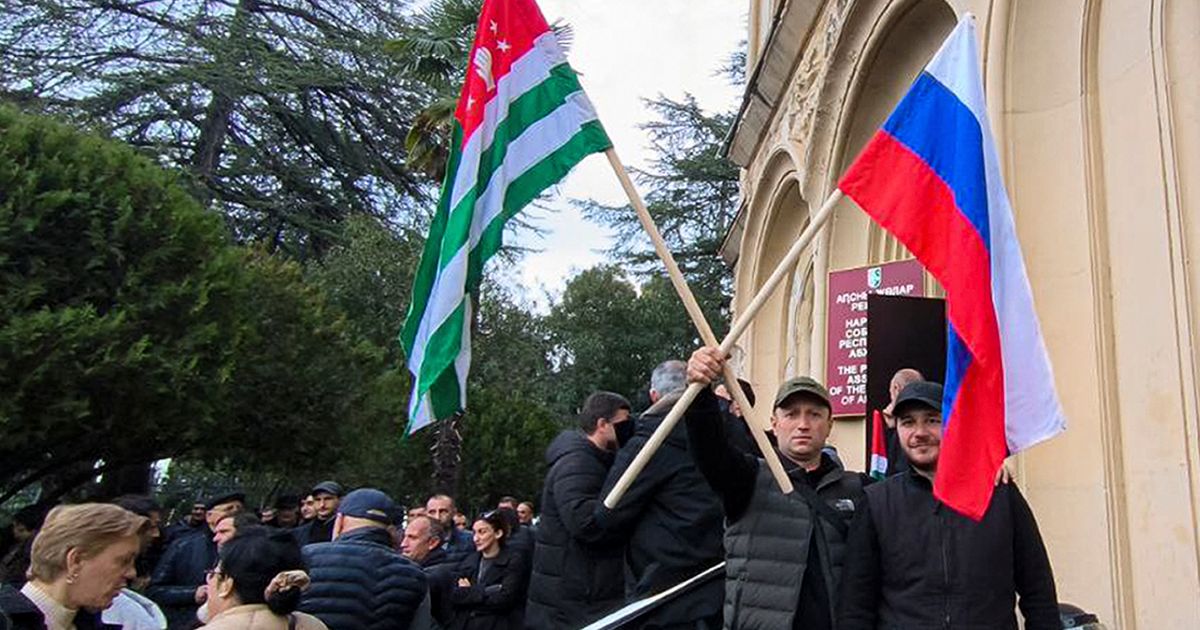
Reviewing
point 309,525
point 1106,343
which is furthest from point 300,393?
point 1106,343

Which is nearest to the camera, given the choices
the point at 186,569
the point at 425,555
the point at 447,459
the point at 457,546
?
the point at 425,555

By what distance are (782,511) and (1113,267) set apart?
3834 millimetres

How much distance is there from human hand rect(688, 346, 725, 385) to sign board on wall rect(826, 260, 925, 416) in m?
6.39

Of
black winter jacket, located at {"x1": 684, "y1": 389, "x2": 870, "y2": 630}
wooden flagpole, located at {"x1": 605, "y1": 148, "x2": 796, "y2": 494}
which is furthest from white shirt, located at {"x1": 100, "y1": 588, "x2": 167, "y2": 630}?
wooden flagpole, located at {"x1": 605, "y1": 148, "x2": 796, "y2": 494}

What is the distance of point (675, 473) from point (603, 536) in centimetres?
52

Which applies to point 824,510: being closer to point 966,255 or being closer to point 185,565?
point 966,255

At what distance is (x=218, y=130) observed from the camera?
87.1 feet

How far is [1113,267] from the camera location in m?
6.34

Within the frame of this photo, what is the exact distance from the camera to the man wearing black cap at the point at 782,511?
11.9 feet

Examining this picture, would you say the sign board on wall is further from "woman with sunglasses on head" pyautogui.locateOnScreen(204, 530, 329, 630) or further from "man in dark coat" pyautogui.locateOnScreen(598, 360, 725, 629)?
"woman with sunglasses on head" pyautogui.locateOnScreen(204, 530, 329, 630)

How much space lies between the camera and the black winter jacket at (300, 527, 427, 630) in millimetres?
4285

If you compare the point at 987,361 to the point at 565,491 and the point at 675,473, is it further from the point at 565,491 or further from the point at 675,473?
the point at 565,491

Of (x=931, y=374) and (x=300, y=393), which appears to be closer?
(x=931, y=374)

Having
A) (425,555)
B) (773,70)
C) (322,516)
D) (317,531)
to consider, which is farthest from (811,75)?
(425,555)
